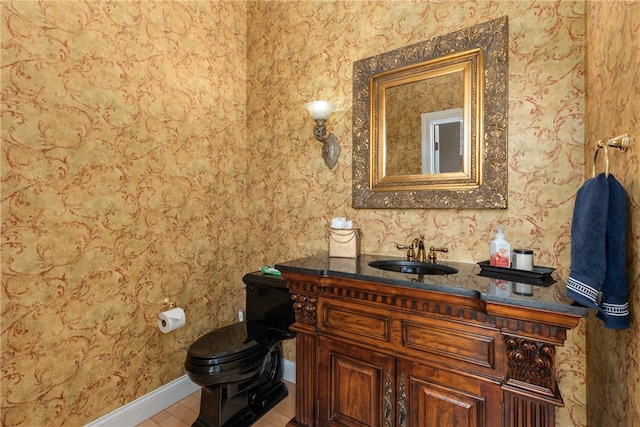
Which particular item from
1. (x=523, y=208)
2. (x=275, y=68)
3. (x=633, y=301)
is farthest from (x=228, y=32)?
(x=633, y=301)

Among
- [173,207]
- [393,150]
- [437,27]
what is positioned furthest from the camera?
[173,207]

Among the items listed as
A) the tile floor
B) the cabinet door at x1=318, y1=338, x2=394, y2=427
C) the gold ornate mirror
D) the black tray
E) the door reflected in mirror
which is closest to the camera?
the black tray

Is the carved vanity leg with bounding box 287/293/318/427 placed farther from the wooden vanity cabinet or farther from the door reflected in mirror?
the door reflected in mirror

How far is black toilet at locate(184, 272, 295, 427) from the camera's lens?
1.53m

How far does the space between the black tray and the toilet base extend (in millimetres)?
1501

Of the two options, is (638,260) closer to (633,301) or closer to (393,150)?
(633,301)

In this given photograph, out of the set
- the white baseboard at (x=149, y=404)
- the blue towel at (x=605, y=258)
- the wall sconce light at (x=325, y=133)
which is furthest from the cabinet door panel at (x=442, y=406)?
the wall sconce light at (x=325, y=133)

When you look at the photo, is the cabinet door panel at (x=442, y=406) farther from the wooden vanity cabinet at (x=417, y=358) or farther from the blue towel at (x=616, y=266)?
the blue towel at (x=616, y=266)

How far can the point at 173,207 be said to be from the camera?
196cm

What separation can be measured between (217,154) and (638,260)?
7.52ft

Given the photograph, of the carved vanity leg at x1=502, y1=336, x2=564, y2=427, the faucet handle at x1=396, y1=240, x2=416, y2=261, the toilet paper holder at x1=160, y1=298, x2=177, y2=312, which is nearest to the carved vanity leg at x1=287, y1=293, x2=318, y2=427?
the faucet handle at x1=396, y1=240, x2=416, y2=261

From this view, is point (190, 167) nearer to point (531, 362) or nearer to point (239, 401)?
point (239, 401)

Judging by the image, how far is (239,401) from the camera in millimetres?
1736

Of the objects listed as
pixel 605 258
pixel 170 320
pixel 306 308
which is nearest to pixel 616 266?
pixel 605 258
